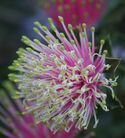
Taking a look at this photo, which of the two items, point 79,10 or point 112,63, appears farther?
point 79,10

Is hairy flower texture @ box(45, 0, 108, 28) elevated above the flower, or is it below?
above

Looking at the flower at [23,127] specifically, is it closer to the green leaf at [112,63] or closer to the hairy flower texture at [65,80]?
the hairy flower texture at [65,80]

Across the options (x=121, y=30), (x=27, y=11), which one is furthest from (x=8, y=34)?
(x=121, y=30)

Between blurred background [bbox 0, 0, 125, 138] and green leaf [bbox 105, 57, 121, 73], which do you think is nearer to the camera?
green leaf [bbox 105, 57, 121, 73]

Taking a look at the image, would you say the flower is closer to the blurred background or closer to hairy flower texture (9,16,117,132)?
the blurred background

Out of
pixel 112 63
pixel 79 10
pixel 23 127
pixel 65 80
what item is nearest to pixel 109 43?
pixel 112 63

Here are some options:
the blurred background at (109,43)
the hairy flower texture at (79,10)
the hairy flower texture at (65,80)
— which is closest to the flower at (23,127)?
the blurred background at (109,43)

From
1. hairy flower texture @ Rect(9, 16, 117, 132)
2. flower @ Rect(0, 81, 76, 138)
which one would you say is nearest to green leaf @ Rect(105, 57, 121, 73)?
hairy flower texture @ Rect(9, 16, 117, 132)

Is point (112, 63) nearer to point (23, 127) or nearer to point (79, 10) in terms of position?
point (79, 10)
